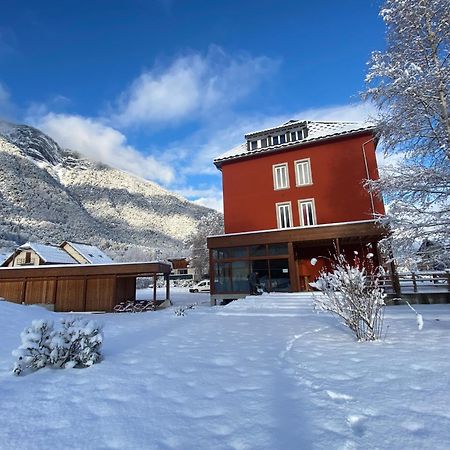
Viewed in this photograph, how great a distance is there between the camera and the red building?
54.7 ft

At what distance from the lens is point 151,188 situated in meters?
121

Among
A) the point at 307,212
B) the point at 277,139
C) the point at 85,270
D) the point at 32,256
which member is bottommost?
the point at 85,270

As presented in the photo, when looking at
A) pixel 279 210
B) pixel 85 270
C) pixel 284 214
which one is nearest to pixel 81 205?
pixel 85 270

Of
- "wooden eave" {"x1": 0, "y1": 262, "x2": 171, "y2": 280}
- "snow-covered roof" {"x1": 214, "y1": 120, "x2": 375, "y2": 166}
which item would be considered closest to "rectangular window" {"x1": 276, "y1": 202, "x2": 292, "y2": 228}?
"snow-covered roof" {"x1": 214, "y1": 120, "x2": 375, "y2": 166}

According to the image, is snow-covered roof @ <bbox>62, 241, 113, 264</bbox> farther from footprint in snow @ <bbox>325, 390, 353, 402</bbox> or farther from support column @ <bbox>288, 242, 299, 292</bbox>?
footprint in snow @ <bbox>325, 390, 353, 402</bbox>

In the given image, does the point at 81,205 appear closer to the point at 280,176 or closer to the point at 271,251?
the point at 280,176

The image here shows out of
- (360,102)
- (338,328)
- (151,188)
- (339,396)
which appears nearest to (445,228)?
(338,328)

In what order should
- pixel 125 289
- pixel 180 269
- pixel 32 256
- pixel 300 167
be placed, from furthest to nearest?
1. pixel 180 269
2. pixel 32 256
3. pixel 125 289
4. pixel 300 167

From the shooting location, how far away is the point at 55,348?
A: 428cm

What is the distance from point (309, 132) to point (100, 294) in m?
17.6

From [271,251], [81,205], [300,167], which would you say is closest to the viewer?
[271,251]

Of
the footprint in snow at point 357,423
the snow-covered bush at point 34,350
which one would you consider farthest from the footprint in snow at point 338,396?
the snow-covered bush at point 34,350

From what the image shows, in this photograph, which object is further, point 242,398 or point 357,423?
point 242,398

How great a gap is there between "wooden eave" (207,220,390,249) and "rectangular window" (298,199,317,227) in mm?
3373
